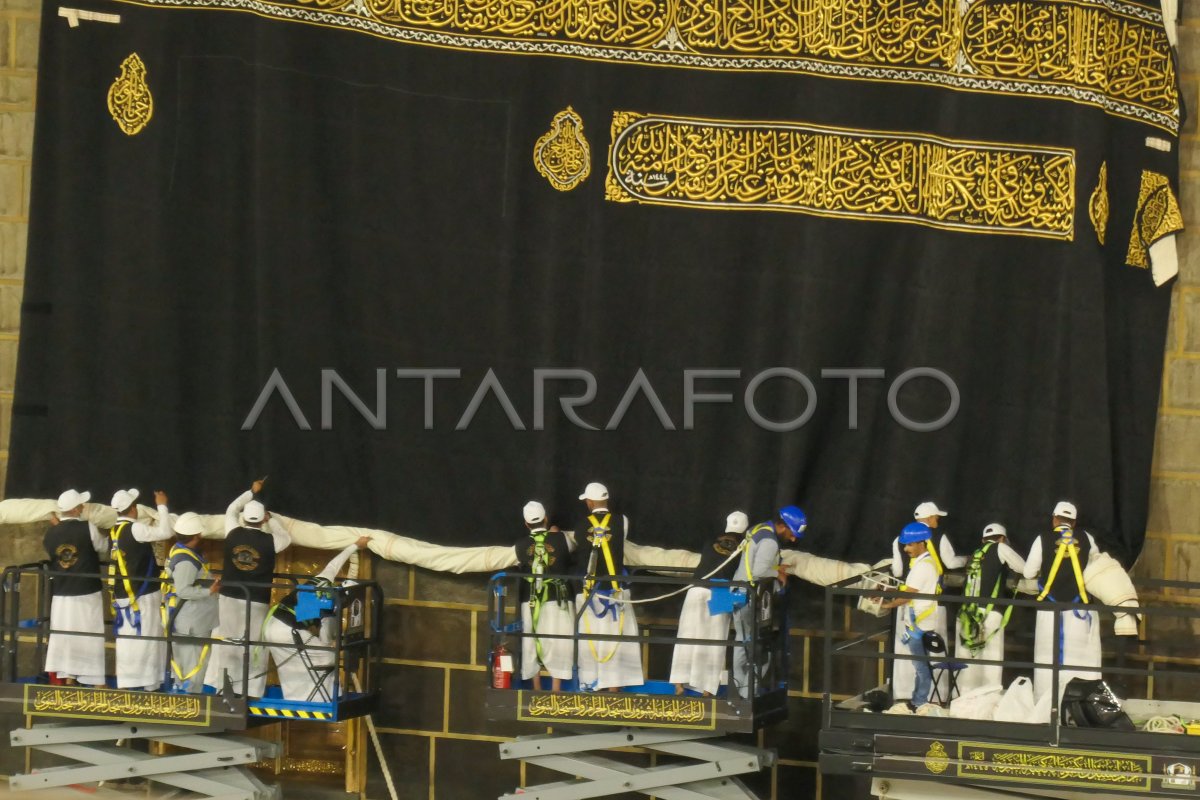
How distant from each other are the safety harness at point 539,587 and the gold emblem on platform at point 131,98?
3.66 meters

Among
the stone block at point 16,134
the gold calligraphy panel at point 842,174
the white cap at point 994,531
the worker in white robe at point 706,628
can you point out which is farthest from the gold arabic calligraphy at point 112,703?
the white cap at point 994,531

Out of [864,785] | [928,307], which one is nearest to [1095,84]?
[928,307]

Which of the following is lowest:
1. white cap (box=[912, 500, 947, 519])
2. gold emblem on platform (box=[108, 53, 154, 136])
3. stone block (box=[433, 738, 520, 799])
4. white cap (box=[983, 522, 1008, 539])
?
stone block (box=[433, 738, 520, 799])

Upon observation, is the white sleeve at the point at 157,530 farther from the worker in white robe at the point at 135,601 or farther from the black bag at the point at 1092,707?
the black bag at the point at 1092,707

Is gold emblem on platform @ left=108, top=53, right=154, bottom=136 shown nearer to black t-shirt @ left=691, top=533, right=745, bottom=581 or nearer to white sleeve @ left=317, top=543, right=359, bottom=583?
white sleeve @ left=317, top=543, right=359, bottom=583

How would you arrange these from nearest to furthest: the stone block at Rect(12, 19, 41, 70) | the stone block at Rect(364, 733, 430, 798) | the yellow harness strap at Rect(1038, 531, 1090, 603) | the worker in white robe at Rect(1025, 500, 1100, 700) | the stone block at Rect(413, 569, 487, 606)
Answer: the worker in white robe at Rect(1025, 500, 1100, 700)
the yellow harness strap at Rect(1038, 531, 1090, 603)
the stone block at Rect(413, 569, 487, 606)
the stone block at Rect(364, 733, 430, 798)
the stone block at Rect(12, 19, 41, 70)

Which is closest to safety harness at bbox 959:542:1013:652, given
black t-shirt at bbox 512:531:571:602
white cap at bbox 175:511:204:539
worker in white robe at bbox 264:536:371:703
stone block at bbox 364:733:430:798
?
black t-shirt at bbox 512:531:571:602

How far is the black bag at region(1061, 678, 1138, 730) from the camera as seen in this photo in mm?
8641

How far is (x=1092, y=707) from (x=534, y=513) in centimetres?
330

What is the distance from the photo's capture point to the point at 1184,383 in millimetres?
9961

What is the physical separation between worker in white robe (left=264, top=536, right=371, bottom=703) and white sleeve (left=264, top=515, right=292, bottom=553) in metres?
0.42

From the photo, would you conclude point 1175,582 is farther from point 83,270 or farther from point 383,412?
point 83,270

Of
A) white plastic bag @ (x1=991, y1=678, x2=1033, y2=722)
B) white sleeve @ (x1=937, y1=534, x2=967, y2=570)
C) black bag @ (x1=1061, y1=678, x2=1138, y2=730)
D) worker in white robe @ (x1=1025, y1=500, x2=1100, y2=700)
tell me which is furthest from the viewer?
white sleeve @ (x1=937, y1=534, x2=967, y2=570)

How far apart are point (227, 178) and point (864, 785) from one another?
5353 millimetres
